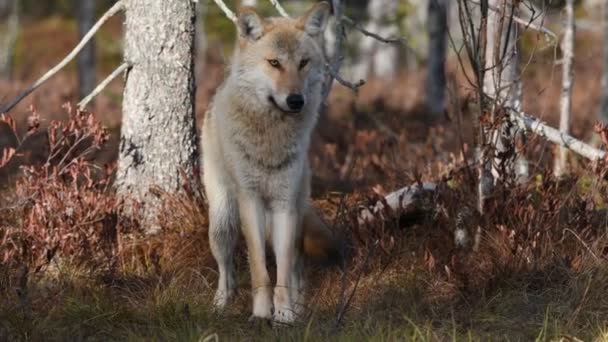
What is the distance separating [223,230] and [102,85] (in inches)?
55.0

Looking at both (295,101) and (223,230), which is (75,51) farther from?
(295,101)

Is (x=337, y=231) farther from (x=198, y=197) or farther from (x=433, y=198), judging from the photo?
(x=198, y=197)

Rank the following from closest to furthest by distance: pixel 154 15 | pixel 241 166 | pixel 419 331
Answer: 1. pixel 419 331
2. pixel 241 166
3. pixel 154 15

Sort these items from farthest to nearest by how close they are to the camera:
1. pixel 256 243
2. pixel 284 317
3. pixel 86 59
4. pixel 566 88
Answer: pixel 86 59
pixel 566 88
pixel 256 243
pixel 284 317

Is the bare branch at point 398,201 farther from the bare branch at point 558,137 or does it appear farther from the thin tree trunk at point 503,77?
the bare branch at point 558,137

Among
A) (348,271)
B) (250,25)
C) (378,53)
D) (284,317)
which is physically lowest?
(378,53)

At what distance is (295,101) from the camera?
541cm

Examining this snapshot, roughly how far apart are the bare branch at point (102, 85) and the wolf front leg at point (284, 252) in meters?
1.63

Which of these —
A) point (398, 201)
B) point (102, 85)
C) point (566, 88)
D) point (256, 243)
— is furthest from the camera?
point (566, 88)

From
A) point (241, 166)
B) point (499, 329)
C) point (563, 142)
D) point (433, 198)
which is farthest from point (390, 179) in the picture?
point (499, 329)

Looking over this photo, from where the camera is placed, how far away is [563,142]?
6305 mm

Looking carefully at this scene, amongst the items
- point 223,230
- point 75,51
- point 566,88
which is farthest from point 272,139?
point 566,88

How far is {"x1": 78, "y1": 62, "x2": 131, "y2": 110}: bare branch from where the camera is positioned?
6.35 meters

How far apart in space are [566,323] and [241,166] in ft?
7.18
